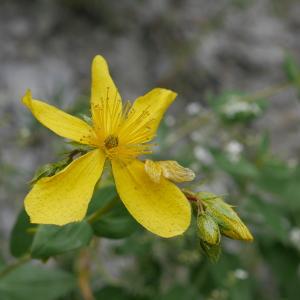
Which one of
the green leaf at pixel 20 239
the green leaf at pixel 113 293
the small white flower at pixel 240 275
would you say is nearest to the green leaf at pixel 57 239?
the green leaf at pixel 20 239

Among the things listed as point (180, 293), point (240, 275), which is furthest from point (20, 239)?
point (240, 275)

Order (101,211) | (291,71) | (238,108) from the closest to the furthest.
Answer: (101,211)
(238,108)
(291,71)

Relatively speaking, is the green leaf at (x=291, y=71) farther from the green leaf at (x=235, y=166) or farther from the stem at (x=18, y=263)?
the stem at (x=18, y=263)

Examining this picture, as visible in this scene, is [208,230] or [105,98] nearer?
[208,230]

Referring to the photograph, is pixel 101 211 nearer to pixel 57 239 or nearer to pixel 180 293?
pixel 57 239

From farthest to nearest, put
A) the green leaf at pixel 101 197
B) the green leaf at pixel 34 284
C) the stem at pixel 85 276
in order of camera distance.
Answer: the stem at pixel 85 276 < the green leaf at pixel 34 284 < the green leaf at pixel 101 197

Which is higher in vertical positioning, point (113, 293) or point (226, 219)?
point (226, 219)
